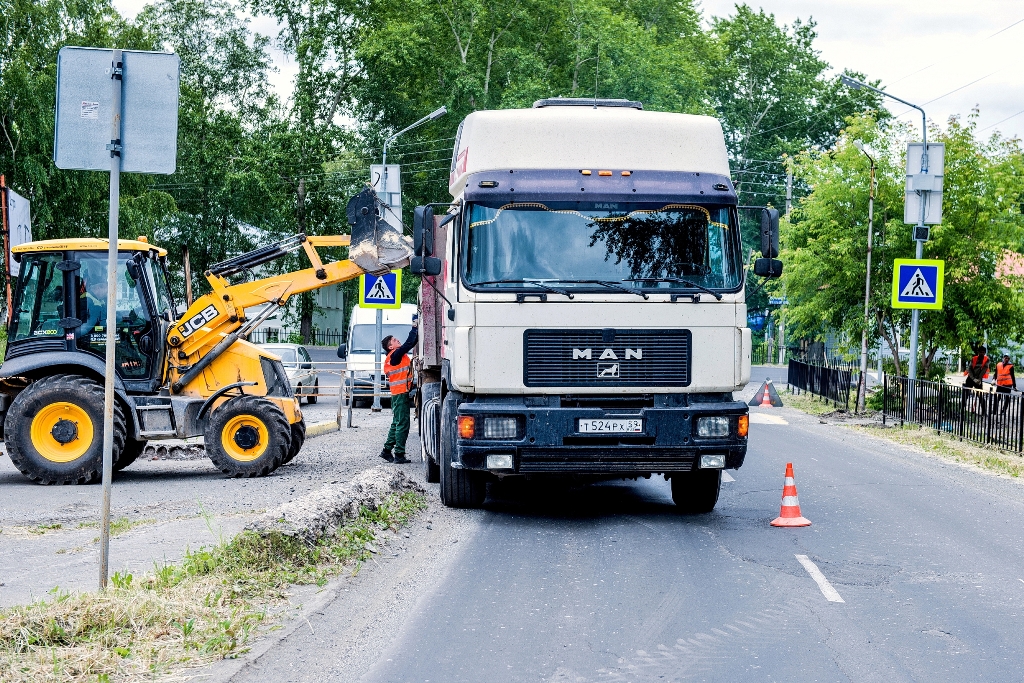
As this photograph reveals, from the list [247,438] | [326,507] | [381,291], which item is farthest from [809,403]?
[326,507]

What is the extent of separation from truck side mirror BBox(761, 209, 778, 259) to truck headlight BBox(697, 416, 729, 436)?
1689 mm

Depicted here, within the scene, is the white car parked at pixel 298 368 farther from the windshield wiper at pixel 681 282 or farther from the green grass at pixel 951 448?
the windshield wiper at pixel 681 282

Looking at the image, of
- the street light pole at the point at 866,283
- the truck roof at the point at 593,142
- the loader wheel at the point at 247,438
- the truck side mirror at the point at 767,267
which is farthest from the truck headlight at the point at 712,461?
the street light pole at the point at 866,283

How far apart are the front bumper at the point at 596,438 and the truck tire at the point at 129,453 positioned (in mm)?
6032

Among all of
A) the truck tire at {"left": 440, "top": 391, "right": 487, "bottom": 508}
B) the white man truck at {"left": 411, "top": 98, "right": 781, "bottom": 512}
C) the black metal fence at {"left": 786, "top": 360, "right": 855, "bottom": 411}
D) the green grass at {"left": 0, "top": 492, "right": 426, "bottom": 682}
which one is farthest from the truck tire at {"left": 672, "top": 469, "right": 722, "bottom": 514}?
the black metal fence at {"left": 786, "top": 360, "right": 855, "bottom": 411}

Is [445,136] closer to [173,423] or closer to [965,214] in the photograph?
[965,214]

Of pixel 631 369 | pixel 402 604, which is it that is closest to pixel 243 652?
pixel 402 604

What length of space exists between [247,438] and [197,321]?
1.82m

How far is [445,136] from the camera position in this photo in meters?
52.2

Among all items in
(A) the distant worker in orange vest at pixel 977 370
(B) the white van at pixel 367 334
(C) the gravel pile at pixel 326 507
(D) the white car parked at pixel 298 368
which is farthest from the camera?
(B) the white van at pixel 367 334

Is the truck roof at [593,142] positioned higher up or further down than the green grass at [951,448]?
higher up

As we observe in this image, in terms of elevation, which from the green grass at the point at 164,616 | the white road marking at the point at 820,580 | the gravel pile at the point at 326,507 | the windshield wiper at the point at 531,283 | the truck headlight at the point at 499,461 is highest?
the windshield wiper at the point at 531,283

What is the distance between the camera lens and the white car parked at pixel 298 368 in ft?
97.8

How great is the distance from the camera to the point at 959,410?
2234 centimetres
